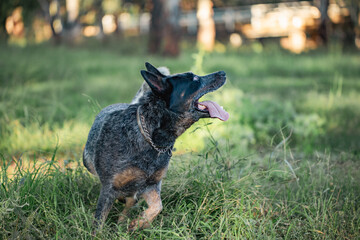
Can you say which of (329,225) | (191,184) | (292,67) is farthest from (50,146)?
(292,67)

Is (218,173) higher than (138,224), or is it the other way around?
(218,173)

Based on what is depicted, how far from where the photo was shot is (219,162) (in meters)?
4.21

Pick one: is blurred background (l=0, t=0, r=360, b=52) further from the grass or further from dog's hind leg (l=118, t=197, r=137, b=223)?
dog's hind leg (l=118, t=197, r=137, b=223)

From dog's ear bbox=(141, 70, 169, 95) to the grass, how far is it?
0.84m

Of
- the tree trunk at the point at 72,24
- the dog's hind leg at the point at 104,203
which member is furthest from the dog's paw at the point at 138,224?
the tree trunk at the point at 72,24

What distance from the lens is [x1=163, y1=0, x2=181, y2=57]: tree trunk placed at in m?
14.7

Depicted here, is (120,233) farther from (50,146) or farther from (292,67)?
(292,67)

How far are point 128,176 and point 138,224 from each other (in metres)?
0.46

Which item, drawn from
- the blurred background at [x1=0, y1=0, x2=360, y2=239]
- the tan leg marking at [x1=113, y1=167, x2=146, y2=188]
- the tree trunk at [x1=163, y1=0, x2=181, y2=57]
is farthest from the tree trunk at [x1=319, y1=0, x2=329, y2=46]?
the tan leg marking at [x1=113, y1=167, x2=146, y2=188]

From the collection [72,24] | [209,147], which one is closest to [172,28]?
[72,24]

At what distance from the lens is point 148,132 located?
3.21 meters

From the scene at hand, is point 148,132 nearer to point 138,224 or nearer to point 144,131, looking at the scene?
point 144,131

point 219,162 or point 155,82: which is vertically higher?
point 155,82

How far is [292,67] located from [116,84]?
5834mm
